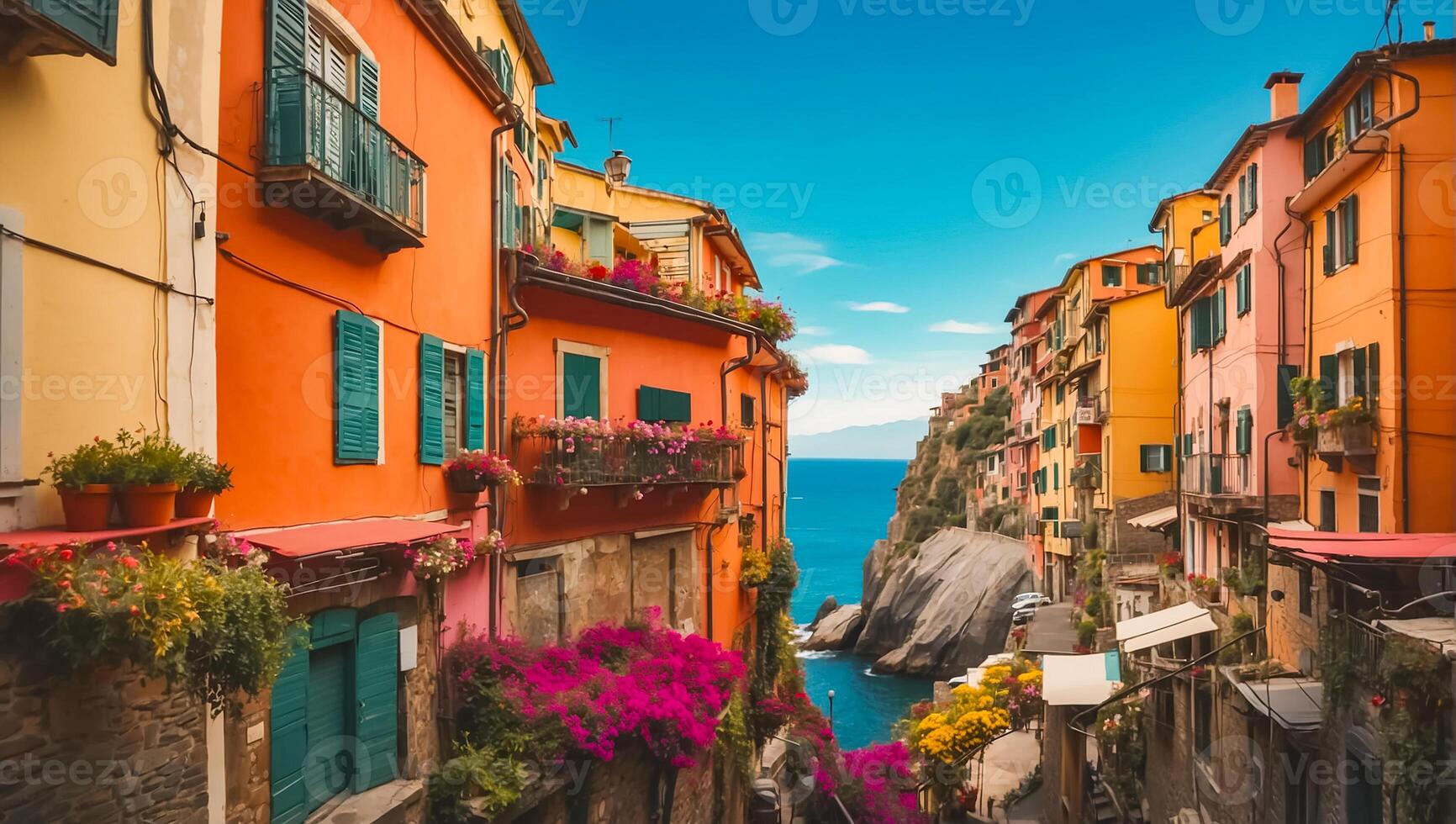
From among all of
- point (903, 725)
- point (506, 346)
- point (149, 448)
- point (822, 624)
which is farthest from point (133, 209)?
point (822, 624)

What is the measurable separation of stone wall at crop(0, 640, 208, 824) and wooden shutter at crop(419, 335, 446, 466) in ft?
16.8

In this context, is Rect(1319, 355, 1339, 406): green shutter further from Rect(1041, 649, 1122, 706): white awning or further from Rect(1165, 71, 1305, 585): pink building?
Rect(1041, 649, 1122, 706): white awning

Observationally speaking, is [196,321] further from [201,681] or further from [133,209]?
[201,681]

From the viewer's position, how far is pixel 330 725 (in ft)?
33.5

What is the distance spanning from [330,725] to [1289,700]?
13.4 meters

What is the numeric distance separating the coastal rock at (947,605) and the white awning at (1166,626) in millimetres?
39861

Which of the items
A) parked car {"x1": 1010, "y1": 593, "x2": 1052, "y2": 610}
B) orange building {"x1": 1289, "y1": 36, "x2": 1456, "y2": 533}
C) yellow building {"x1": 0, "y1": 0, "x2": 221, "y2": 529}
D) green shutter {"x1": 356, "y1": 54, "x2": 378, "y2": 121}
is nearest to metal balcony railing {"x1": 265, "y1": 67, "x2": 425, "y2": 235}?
green shutter {"x1": 356, "y1": 54, "x2": 378, "y2": 121}

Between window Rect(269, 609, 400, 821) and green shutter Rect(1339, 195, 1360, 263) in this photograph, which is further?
green shutter Rect(1339, 195, 1360, 263)

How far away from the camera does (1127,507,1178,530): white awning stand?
31.3m

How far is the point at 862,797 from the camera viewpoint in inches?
1052

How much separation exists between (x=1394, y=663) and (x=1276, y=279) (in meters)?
13.7

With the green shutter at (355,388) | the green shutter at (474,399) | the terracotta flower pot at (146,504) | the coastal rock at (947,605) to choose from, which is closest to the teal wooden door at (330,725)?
the green shutter at (355,388)

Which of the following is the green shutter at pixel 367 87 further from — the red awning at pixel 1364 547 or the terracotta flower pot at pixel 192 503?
the red awning at pixel 1364 547
